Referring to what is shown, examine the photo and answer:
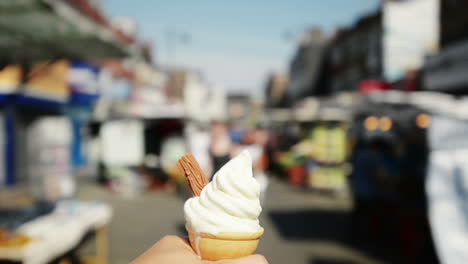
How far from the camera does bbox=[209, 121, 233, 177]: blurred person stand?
7.22m

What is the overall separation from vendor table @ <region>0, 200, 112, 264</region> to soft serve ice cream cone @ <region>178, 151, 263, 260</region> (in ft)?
7.72

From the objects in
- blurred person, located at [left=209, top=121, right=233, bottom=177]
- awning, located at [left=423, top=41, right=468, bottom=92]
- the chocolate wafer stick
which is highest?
awning, located at [left=423, top=41, right=468, bottom=92]

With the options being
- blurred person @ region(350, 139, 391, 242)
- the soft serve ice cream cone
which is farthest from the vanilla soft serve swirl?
blurred person @ region(350, 139, 391, 242)

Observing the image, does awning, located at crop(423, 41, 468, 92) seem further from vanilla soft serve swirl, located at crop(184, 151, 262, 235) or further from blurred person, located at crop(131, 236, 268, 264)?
blurred person, located at crop(131, 236, 268, 264)

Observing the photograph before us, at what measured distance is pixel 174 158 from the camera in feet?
49.1

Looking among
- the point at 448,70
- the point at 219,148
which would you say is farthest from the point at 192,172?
the point at 448,70

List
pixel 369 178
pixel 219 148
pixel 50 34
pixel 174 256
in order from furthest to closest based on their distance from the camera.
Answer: pixel 369 178
pixel 219 148
pixel 50 34
pixel 174 256

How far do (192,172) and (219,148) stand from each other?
17.7ft

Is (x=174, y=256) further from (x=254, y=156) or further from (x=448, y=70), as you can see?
(x=448, y=70)

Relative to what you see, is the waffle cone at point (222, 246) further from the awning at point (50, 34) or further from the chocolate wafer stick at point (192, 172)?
the awning at point (50, 34)

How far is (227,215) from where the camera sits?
6.42 feet

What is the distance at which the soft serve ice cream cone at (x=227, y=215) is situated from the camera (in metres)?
1.88

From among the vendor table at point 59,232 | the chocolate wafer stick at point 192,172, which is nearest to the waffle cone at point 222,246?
the chocolate wafer stick at point 192,172

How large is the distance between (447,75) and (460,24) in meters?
1.69
